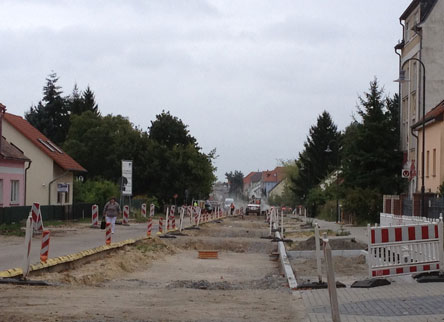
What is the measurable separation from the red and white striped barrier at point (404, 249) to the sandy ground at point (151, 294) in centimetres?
193

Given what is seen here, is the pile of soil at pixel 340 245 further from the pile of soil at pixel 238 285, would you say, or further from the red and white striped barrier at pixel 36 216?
the pile of soil at pixel 238 285

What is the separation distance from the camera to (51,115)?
95.6 metres

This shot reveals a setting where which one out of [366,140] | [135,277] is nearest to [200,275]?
[135,277]

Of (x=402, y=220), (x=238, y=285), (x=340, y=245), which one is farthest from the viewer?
(x=340, y=245)

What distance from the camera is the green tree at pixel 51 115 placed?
93.6m

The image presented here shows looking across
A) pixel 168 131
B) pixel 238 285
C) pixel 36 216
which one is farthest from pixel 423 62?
pixel 168 131

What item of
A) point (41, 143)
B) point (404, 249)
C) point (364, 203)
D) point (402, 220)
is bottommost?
point (404, 249)

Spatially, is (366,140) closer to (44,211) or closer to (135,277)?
(44,211)

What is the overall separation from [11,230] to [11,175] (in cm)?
1177

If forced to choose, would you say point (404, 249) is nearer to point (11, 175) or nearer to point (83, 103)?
point (11, 175)

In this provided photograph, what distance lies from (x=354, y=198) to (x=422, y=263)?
101 ft

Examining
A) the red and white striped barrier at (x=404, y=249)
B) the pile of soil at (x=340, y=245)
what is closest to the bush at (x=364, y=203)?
the pile of soil at (x=340, y=245)

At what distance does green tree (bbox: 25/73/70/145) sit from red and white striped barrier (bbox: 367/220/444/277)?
8224 cm

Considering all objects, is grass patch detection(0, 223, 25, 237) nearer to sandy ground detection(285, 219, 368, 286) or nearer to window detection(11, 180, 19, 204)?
window detection(11, 180, 19, 204)
